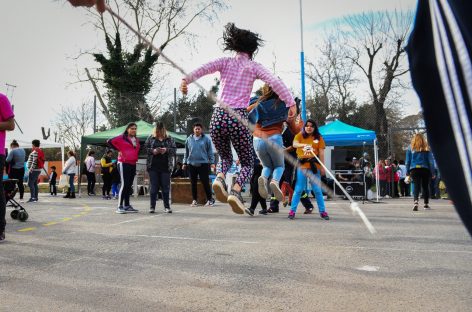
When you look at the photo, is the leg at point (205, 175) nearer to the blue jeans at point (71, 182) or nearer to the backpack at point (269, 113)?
the backpack at point (269, 113)

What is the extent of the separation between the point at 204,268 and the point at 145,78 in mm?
26961

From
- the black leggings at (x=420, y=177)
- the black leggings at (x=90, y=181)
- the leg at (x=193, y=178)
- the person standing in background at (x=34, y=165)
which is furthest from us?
the black leggings at (x=90, y=181)

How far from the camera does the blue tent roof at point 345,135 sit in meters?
14.7

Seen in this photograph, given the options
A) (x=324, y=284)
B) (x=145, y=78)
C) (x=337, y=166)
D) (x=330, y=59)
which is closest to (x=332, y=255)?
(x=324, y=284)

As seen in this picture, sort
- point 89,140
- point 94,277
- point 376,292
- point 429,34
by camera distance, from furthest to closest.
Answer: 1. point 89,140
2. point 94,277
3. point 376,292
4. point 429,34

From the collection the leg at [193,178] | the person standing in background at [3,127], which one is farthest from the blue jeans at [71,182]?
the person standing in background at [3,127]

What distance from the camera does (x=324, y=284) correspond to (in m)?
3.12

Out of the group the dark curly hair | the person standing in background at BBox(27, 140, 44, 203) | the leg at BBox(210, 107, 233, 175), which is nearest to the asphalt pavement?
the leg at BBox(210, 107, 233, 175)

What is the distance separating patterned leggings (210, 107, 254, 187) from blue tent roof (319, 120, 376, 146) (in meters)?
10.4

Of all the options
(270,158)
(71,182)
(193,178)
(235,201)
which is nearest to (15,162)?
(71,182)

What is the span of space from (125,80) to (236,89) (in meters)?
25.7

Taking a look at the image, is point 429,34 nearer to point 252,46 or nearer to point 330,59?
point 252,46

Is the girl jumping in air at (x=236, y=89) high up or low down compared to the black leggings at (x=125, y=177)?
up

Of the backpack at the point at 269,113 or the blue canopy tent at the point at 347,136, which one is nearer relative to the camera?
the backpack at the point at 269,113
